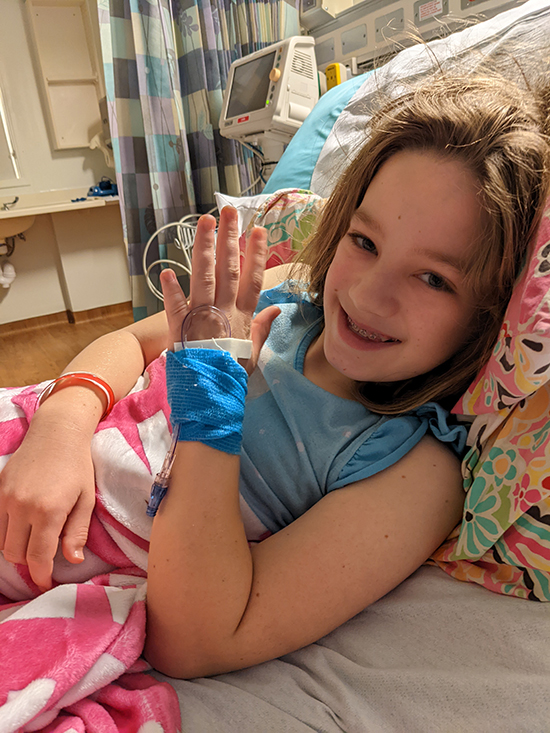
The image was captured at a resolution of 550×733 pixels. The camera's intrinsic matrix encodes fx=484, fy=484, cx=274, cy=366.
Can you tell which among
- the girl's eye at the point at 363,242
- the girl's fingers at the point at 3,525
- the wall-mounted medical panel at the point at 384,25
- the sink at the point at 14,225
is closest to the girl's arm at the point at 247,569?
the girl's fingers at the point at 3,525

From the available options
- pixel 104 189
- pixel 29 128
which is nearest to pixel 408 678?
pixel 104 189

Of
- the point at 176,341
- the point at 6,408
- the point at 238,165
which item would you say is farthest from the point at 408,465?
the point at 238,165

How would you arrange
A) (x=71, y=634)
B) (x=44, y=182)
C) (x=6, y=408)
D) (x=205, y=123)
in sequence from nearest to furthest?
(x=71, y=634)
(x=6, y=408)
(x=205, y=123)
(x=44, y=182)

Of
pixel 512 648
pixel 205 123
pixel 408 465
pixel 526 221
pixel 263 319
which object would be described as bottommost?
pixel 512 648

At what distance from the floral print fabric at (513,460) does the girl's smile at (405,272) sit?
0.07m

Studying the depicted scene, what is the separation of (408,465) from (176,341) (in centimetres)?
33

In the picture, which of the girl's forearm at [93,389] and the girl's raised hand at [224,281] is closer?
the girl's raised hand at [224,281]

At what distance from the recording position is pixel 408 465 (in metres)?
0.62

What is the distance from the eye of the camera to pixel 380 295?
24.5 inches

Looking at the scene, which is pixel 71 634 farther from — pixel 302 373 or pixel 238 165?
pixel 238 165

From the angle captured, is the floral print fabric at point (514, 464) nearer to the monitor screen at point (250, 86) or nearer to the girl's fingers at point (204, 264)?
the girl's fingers at point (204, 264)

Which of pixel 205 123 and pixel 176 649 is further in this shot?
pixel 205 123

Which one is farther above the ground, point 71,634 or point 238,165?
point 238,165

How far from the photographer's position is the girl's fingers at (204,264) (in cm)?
56
